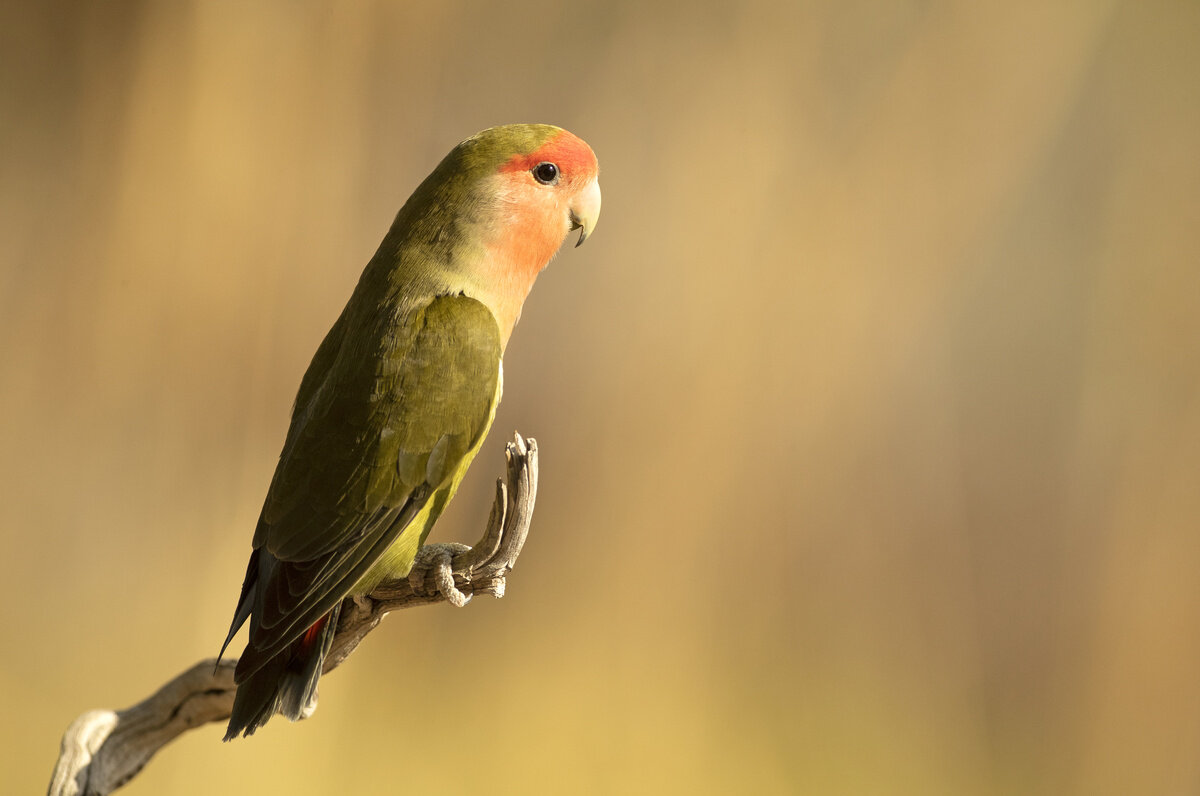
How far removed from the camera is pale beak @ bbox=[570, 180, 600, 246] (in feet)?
5.82

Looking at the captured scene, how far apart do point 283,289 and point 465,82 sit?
86cm

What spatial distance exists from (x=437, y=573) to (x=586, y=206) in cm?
75

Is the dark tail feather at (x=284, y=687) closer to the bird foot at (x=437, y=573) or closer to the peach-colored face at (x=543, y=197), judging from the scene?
the bird foot at (x=437, y=573)

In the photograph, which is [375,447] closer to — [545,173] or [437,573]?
[437,573]

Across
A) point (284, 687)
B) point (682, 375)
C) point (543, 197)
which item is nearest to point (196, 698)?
point (284, 687)

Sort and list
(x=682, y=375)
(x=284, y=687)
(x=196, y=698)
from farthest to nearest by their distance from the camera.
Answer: (x=682, y=375) < (x=196, y=698) < (x=284, y=687)

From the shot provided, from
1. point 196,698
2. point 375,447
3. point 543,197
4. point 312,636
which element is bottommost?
point 196,698

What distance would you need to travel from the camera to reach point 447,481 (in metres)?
1.58

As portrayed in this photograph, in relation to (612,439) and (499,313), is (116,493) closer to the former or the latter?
(612,439)

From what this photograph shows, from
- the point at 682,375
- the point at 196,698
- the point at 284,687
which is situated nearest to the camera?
the point at 284,687

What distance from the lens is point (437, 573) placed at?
1584mm

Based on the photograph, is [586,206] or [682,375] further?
[682,375]

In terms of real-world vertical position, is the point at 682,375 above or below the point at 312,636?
above

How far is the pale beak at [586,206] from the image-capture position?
1.77m
